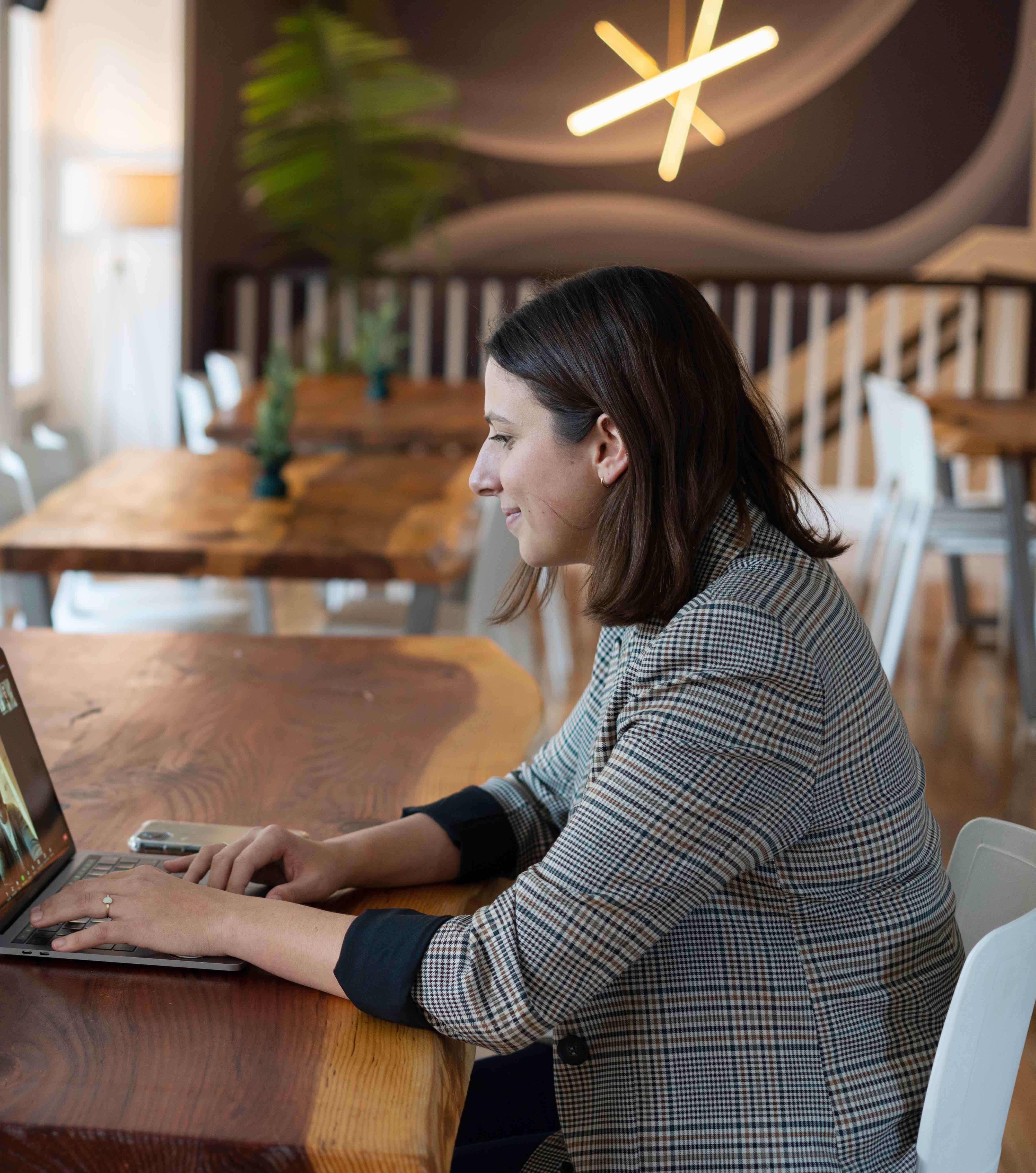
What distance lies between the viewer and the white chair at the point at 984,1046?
95 centimetres

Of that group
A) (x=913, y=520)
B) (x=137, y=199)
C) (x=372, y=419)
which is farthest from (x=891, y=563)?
(x=137, y=199)

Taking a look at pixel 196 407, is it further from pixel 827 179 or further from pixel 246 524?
pixel 827 179

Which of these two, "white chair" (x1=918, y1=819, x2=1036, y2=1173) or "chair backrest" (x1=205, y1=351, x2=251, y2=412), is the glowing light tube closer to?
"chair backrest" (x1=205, y1=351, x2=251, y2=412)

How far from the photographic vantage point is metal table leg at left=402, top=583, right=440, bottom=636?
248cm

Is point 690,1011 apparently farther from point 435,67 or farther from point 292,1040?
point 435,67

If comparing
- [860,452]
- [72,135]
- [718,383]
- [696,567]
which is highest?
[72,135]

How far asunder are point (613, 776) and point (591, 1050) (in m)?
0.23

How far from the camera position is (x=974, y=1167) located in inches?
41.6

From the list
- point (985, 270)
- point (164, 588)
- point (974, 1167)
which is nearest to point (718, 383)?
Answer: point (974, 1167)

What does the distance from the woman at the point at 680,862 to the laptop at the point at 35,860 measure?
16 mm

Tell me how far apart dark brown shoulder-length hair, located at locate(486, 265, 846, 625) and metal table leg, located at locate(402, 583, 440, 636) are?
4.67 ft

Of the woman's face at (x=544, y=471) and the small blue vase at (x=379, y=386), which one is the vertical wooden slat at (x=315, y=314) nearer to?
the small blue vase at (x=379, y=386)

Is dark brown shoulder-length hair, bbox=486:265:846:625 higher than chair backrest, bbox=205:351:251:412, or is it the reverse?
dark brown shoulder-length hair, bbox=486:265:846:625

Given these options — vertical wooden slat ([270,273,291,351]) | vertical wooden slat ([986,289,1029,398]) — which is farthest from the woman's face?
vertical wooden slat ([986,289,1029,398])
